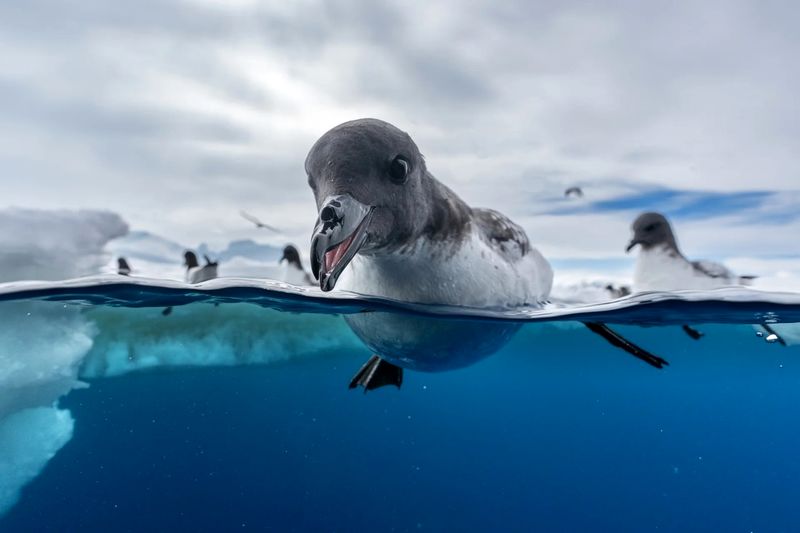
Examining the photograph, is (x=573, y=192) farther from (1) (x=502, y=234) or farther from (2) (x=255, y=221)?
(2) (x=255, y=221)

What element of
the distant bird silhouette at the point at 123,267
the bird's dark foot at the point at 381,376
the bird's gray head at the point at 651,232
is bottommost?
the bird's dark foot at the point at 381,376

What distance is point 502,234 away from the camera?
3422 mm

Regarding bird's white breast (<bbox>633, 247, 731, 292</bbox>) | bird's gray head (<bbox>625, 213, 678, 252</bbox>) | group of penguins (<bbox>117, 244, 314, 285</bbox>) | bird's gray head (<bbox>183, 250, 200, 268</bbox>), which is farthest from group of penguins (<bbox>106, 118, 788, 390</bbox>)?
bird's gray head (<bbox>183, 250, 200, 268</bbox>)

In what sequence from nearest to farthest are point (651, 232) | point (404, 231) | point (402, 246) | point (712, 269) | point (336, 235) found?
point (336, 235) < point (404, 231) < point (402, 246) < point (712, 269) < point (651, 232)

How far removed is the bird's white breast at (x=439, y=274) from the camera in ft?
9.13

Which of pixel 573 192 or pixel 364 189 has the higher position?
pixel 573 192

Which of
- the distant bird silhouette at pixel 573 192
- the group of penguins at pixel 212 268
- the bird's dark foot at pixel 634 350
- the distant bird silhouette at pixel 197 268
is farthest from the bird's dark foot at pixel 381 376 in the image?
the distant bird silhouette at pixel 573 192

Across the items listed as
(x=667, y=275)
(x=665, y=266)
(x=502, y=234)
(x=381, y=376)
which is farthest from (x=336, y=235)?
(x=665, y=266)

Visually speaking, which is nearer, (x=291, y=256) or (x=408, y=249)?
(x=408, y=249)

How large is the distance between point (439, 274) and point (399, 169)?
0.71m

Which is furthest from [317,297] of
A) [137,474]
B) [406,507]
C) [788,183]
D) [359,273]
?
[406,507]

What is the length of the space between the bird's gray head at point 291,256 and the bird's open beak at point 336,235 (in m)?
5.10

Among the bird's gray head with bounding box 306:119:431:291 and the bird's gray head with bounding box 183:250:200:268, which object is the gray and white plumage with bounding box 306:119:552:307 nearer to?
the bird's gray head with bounding box 306:119:431:291

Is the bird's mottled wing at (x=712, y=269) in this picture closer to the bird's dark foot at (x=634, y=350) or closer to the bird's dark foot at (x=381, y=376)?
the bird's dark foot at (x=634, y=350)
